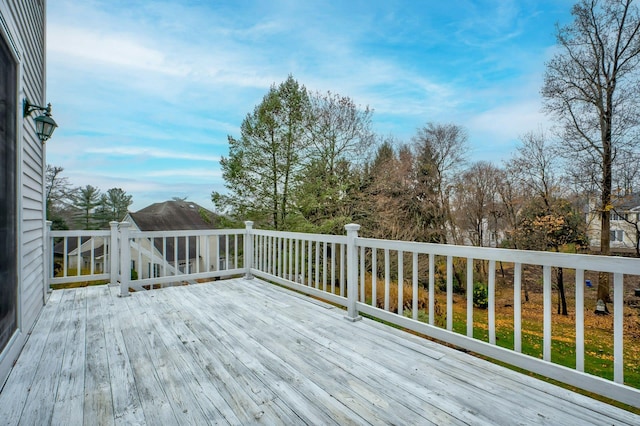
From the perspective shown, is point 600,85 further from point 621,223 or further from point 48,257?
point 48,257

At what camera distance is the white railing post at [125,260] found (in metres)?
4.00

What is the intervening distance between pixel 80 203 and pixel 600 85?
17.3 m

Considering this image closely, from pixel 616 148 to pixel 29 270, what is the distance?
13040 mm

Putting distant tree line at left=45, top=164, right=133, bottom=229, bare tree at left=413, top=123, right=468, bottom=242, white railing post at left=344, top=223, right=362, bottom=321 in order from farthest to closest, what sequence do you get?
bare tree at left=413, top=123, right=468, bottom=242, distant tree line at left=45, top=164, right=133, bottom=229, white railing post at left=344, top=223, right=362, bottom=321

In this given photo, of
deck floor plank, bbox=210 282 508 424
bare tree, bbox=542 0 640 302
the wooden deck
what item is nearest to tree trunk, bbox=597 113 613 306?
bare tree, bbox=542 0 640 302

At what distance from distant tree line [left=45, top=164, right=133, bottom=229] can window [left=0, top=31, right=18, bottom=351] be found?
322 inches

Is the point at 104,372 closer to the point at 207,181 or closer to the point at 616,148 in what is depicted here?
the point at 207,181

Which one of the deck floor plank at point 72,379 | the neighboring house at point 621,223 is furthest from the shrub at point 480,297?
the deck floor plank at point 72,379

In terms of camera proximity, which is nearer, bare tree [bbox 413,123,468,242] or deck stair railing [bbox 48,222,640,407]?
deck stair railing [bbox 48,222,640,407]

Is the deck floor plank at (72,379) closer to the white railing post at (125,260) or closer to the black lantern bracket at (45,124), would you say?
the white railing post at (125,260)

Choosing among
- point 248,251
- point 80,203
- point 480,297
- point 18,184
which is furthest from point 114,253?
point 480,297

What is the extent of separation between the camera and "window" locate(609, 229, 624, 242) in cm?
973

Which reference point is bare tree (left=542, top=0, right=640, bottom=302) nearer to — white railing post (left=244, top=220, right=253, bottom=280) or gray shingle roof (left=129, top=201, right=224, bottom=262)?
white railing post (left=244, top=220, right=253, bottom=280)

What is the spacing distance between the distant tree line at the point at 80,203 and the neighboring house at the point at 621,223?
1624 cm
